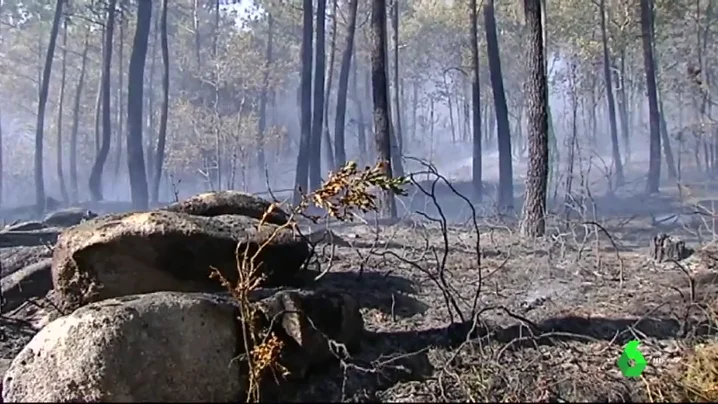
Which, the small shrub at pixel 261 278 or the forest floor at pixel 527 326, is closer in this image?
the small shrub at pixel 261 278

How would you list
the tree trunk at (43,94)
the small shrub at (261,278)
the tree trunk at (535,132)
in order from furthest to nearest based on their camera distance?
the tree trunk at (43,94), the tree trunk at (535,132), the small shrub at (261,278)

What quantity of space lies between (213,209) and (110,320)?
2.59 meters

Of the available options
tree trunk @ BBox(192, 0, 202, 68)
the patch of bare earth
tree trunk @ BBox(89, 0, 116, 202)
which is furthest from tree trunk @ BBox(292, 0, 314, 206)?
tree trunk @ BBox(192, 0, 202, 68)

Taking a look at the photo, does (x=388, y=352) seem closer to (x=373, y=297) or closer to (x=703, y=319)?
(x=373, y=297)

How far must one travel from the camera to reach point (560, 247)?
8.36 meters

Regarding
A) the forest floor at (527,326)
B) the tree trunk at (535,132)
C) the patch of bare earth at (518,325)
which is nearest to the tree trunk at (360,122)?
the tree trunk at (535,132)

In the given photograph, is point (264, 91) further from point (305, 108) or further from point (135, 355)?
point (135, 355)

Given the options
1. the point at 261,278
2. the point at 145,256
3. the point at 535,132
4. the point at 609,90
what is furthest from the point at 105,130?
the point at 261,278

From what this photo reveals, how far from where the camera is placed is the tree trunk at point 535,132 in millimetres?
9898

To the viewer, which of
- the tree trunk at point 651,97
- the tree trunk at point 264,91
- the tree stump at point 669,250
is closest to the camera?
the tree stump at point 669,250

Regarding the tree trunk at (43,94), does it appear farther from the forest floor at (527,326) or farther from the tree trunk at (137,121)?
the forest floor at (527,326)

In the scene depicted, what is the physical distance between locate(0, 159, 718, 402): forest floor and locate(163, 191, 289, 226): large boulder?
0.73 metres

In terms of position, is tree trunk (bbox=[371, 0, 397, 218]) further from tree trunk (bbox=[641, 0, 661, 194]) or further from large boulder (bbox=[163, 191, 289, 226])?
tree trunk (bbox=[641, 0, 661, 194])

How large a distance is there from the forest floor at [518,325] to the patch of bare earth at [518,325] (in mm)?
11
